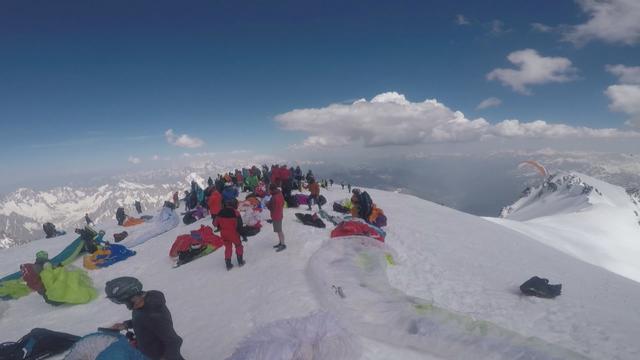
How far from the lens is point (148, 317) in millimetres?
4570

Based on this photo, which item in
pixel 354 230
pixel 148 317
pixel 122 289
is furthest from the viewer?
pixel 354 230

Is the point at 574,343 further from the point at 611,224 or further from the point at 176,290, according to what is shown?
the point at 611,224

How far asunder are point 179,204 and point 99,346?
2626cm

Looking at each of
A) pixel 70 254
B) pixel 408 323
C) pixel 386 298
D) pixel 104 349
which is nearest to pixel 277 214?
pixel 386 298

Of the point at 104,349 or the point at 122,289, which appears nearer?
the point at 104,349

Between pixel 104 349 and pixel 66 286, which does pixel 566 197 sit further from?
pixel 104 349

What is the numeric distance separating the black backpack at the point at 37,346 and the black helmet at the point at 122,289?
11.7 ft

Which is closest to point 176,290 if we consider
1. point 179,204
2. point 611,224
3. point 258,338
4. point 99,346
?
point 258,338

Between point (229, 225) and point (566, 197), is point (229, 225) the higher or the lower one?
the higher one

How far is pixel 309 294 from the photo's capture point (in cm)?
757

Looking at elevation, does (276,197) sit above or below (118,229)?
above

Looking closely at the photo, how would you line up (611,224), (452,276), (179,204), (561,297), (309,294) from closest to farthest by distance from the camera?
(309,294) < (561,297) < (452,276) < (179,204) < (611,224)

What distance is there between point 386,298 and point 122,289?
5.31 metres

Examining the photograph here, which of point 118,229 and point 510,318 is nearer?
point 510,318
